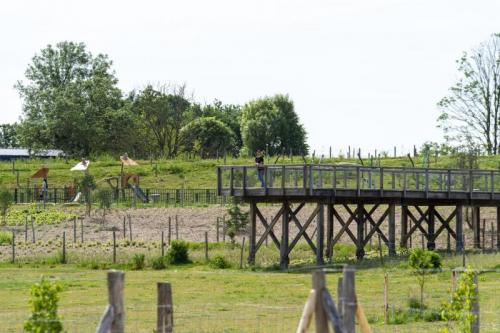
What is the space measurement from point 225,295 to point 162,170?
2703 inches

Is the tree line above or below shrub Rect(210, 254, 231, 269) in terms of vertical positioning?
above

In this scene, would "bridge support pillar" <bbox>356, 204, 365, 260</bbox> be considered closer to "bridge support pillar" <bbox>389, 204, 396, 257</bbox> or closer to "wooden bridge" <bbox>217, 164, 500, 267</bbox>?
"wooden bridge" <bbox>217, 164, 500, 267</bbox>

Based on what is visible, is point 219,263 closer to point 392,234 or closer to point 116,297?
point 392,234

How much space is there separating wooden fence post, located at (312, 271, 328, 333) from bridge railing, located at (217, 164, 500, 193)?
111ft

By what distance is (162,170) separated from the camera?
10819 centimetres

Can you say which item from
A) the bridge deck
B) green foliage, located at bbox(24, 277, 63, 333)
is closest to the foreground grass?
the bridge deck

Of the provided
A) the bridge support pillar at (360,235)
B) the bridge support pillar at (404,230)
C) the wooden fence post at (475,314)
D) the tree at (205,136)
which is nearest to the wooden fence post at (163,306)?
the wooden fence post at (475,314)

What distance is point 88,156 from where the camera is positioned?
125 metres

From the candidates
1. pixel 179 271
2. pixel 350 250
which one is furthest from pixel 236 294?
pixel 350 250

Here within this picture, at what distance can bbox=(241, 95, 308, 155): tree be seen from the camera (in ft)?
506

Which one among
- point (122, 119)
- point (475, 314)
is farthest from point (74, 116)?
point (475, 314)

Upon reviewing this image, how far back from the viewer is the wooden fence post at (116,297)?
17266 millimetres

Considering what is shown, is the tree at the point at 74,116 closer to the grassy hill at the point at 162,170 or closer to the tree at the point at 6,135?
the grassy hill at the point at 162,170

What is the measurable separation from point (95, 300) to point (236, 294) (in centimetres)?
448
